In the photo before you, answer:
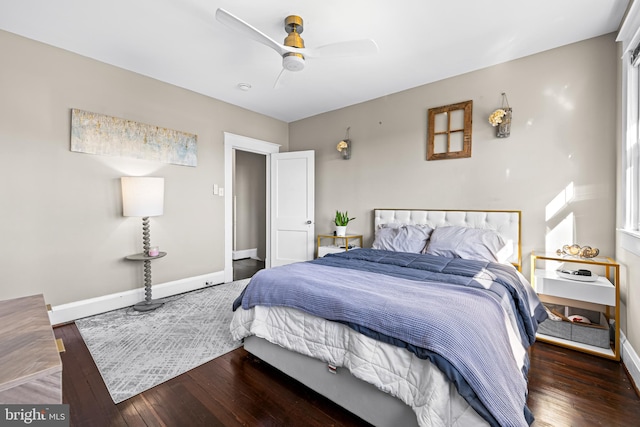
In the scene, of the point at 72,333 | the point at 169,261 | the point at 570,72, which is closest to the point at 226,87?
the point at 169,261

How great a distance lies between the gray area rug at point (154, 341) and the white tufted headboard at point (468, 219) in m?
2.33

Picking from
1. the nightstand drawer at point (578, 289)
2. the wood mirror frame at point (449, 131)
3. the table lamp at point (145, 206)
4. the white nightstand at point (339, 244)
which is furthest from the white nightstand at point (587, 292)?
the table lamp at point (145, 206)

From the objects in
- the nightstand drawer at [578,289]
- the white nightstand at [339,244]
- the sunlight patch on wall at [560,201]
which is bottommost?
the nightstand drawer at [578,289]

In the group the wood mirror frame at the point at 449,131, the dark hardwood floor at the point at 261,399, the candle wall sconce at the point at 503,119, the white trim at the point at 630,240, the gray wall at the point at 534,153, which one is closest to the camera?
the dark hardwood floor at the point at 261,399

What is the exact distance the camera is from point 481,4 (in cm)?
221

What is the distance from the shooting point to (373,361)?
4.74ft

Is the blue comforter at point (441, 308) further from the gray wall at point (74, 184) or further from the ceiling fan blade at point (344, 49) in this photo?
the gray wall at point (74, 184)

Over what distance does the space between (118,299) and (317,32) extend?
3.47 meters

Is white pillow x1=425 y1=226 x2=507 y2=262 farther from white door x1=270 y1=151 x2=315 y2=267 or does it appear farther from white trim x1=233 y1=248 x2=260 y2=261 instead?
white trim x1=233 y1=248 x2=260 y2=261

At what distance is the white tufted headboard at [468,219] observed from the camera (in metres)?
2.96

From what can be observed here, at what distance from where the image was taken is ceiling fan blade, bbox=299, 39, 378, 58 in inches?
84.1

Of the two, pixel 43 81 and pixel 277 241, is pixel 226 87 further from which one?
pixel 277 241

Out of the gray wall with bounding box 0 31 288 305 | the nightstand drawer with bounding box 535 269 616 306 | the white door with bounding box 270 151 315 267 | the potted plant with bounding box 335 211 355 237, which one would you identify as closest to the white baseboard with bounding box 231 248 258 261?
the white door with bounding box 270 151 315 267

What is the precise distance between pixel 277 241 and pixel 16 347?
3931 millimetres
